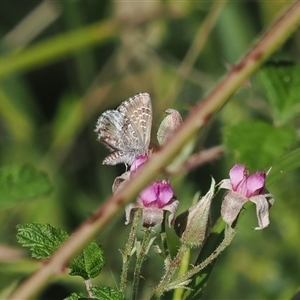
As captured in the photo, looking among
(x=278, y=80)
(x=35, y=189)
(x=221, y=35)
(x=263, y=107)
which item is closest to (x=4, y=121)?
(x=221, y=35)

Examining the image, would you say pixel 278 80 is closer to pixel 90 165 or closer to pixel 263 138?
pixel 263 138

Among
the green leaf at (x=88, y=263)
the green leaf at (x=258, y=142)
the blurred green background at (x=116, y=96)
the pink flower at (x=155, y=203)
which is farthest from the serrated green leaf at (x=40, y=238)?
the blurred green background at (x=116, y=96)

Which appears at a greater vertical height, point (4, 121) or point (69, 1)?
point (69, 1)

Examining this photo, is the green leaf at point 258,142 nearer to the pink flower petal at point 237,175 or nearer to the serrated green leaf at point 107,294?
the pink flower petal at point 237,175

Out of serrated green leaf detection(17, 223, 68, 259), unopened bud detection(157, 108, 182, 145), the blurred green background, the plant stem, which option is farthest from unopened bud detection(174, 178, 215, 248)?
the blurred green background

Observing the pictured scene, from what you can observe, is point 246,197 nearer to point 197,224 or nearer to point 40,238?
point 197,224

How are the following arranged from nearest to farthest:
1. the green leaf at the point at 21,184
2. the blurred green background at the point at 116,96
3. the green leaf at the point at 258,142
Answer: the green leaf at the point at 258,142 → the green leaf at the point at 21,184 → the blurred green background at the point at 116,96

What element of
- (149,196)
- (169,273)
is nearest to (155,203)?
(149,196)
